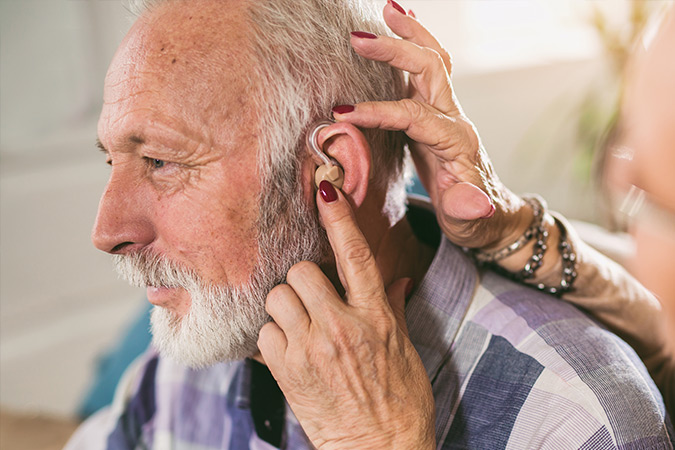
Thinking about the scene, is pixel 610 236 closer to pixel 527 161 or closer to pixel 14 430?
pixel 527 161

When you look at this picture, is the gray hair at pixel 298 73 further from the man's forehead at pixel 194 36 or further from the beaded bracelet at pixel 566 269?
the beaded bracelet at pixel 566 269

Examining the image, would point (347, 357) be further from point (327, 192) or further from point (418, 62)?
point (418, 62)

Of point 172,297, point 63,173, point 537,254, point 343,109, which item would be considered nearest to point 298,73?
point 343,109

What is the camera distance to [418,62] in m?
0.98

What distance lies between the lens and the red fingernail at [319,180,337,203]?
0.94 m

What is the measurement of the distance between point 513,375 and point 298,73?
64 cm

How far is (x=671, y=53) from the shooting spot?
2.05 ft

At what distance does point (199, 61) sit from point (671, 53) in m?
0.66

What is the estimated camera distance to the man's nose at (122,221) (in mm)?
969

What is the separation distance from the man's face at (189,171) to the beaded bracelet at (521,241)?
1.22 ft

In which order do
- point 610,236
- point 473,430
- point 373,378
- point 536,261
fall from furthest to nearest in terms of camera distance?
point 610,236 → point 536,261 → point 473,430 → point 373,378

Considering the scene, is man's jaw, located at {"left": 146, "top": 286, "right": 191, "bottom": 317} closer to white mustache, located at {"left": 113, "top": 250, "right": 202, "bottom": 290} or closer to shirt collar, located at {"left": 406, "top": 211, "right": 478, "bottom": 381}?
white mustache, located at {"left": 113, "top": 250, "right": 202, "bottom": 290}

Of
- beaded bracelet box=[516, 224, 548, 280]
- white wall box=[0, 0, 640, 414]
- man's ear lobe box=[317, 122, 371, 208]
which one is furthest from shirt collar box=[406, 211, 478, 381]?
white wall box=[0, 0, 640, 414]

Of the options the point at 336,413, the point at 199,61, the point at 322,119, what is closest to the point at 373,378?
the point at 336,413
